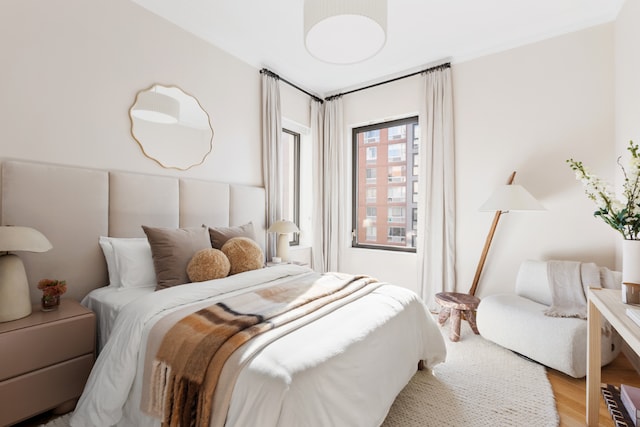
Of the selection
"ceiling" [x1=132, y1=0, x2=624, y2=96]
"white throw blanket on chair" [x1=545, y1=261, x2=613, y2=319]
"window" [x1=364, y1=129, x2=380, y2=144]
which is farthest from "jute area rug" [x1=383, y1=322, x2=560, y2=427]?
"ceiling" [x1=132, y1=0, x2=624, y2=96]

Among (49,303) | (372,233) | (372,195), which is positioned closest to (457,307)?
(372,233)

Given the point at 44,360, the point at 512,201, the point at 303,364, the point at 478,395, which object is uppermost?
the point at 512,201

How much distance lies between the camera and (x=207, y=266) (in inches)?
79.5

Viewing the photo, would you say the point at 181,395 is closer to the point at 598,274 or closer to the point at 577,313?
the point at 577,313

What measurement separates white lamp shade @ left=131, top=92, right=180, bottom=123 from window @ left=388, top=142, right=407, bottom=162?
2.57 meters

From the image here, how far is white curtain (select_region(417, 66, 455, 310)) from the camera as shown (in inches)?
129

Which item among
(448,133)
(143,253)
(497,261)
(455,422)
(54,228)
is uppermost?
(448,133)

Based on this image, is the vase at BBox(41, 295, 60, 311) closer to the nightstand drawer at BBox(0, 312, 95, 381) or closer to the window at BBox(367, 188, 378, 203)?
the nightstand drawer at BBox(0, 312, 95, 381)

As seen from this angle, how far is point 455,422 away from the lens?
1.62 metres

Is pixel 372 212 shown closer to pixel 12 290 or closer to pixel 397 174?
pixel 397 174

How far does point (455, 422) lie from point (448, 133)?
272 centimetres

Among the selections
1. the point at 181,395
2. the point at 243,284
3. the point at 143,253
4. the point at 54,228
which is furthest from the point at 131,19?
the point at 181,395

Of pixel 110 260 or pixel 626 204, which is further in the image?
pixel 110 260

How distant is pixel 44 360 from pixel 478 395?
8.12 ft
